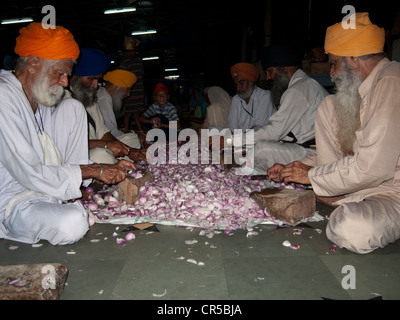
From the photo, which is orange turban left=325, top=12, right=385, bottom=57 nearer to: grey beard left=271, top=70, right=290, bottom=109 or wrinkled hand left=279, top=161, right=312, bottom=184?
wrinkled hand left=279, top=161, right=312, bottom=184

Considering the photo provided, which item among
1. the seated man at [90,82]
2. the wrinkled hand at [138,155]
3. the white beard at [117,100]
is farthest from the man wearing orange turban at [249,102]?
the seated man at [90,82]

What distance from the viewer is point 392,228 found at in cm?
257

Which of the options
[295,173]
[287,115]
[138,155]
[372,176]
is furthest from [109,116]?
[372,176]

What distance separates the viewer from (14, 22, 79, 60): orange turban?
286cm

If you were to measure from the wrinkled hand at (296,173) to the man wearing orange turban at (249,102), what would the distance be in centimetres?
327

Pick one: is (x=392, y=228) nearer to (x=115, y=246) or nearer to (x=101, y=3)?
(x=115, y=246)

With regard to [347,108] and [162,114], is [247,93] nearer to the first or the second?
[162,114]

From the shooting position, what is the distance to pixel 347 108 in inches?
122

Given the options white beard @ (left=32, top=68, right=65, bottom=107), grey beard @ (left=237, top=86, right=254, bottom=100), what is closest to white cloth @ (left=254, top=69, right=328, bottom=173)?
grey beard @ (left=237, top=86, right=254, bottom=100)

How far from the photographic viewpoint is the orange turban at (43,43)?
113 inches

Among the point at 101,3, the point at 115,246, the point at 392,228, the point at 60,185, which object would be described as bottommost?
the point at 115,246

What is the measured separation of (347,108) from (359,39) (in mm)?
633
